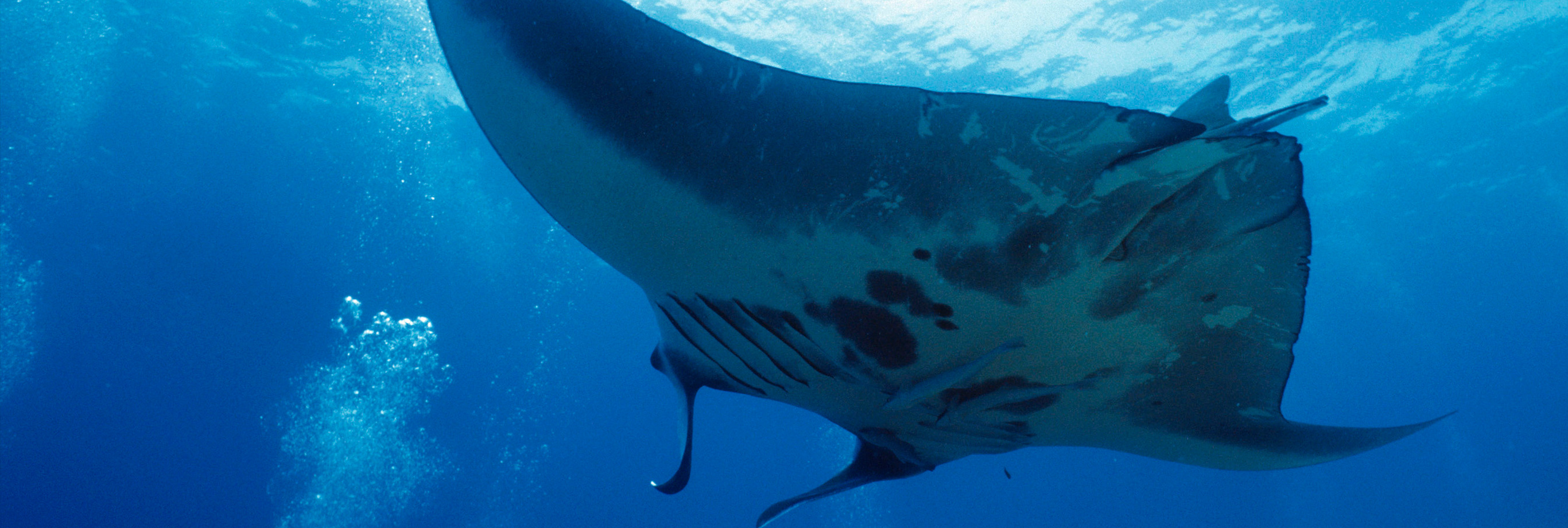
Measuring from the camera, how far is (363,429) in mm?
24656

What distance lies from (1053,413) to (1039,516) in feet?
110

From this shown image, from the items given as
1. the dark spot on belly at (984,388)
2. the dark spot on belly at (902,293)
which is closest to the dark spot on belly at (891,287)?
the dark spot on belly at (902,293)

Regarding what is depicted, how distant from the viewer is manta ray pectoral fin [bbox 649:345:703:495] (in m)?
2.33

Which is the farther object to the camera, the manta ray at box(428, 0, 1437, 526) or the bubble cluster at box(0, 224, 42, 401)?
the bubble cluster at box(0, 224, 42, 401)

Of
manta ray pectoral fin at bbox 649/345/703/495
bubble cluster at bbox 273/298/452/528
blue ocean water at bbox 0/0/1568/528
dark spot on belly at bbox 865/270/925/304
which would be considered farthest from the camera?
bubble cluster at bbox 273/298/452/528

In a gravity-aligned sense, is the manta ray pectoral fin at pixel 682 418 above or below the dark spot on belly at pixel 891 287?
below

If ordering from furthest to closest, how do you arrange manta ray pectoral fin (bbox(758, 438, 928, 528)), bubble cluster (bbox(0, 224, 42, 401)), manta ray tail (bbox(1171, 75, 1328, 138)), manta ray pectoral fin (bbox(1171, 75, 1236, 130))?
bubble cluster (bbox(0, 224, 42, 401)) < manta ray pectoral fin (bbox(758, 438, 928, 528)) < manta ray pectoral fin (bbox(1171, 75, 1236, 130)) < manta ray tail (bbox(1171, 75, 1328, 138))

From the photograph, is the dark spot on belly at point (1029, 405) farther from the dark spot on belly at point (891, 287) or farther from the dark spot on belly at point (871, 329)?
the dark spot on belly at point (891, 287)

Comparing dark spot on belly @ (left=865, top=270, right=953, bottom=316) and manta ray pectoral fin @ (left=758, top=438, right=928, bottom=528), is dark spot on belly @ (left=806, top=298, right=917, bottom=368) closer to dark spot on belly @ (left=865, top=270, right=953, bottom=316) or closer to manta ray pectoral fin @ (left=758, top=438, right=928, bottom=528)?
dark spot on belly @ (left=865, top=270, right=953, bottom=316)

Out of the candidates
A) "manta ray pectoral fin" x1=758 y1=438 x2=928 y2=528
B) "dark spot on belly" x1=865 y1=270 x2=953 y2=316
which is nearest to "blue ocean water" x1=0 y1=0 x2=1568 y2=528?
"manta ray pectoral fin" x1=758 y1=438 x2=928 y2=528

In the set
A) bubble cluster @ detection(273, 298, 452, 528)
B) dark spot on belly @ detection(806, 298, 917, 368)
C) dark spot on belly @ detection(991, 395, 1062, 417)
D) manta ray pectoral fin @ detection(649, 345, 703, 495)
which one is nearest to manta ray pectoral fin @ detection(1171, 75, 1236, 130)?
dark spot on belly @ detection(806, 298, 917, 368)

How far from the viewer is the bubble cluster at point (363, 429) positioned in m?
24.2

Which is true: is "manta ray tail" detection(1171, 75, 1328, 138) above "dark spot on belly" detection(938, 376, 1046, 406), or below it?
above

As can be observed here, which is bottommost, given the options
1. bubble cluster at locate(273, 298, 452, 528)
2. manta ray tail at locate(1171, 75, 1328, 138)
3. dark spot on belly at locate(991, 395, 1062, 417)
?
bubble cluster at locate(273, 298, 452, 528)
